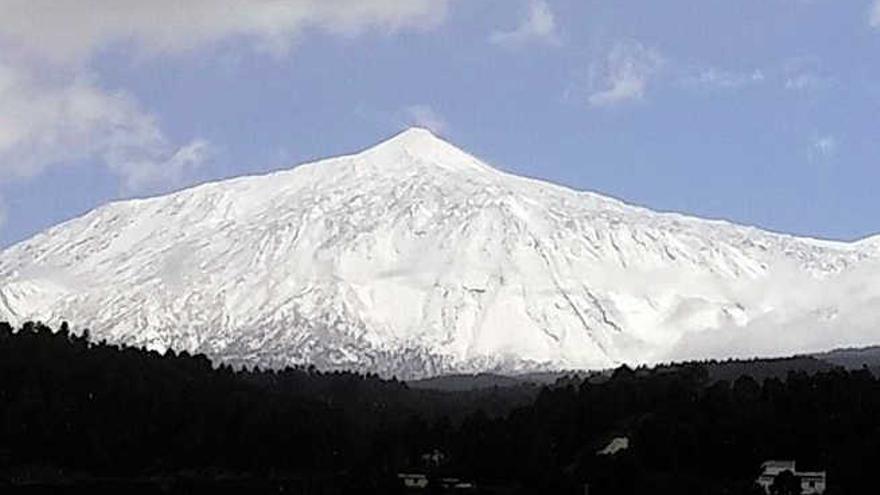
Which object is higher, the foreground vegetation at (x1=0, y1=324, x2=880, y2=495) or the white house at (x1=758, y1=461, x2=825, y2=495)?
the foreground vegetation at (x1=0, y1=324, x2=880, y2=495)

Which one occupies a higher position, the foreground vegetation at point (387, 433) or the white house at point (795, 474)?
the foreground vegetation at point (387, 433)

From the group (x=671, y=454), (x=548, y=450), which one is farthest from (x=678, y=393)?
(x=671, y=454)

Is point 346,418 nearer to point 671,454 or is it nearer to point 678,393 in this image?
point 678,393

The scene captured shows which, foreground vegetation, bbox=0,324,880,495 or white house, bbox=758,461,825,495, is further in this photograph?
foreground vegetation, bbox=0,324,880,495

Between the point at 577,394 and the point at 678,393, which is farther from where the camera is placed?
the point at 577,394
